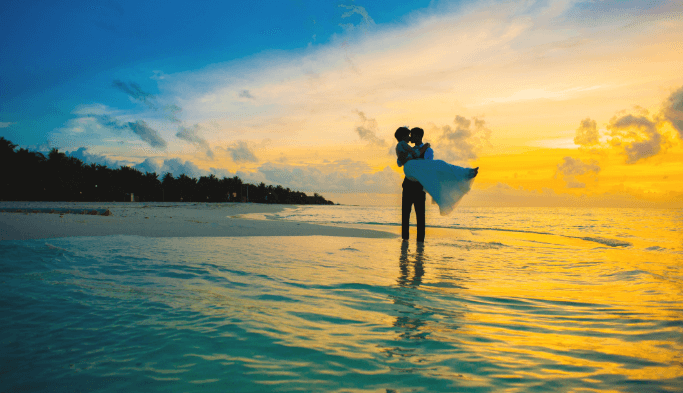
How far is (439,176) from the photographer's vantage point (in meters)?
7.45

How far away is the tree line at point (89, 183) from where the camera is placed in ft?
176

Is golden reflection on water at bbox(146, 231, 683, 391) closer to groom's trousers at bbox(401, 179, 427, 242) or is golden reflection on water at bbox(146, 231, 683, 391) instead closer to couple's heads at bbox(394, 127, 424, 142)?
groom's trousers at bbox(401, 179, 427, 242)

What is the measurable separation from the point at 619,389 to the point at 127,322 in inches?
121

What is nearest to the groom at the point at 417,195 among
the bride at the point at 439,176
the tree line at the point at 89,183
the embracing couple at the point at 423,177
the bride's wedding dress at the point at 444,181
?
the embracing couple at the point at 423,177

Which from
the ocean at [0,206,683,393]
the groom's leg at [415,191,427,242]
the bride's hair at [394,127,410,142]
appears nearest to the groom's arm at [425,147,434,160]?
the bride's hair at [394,127,410,142]

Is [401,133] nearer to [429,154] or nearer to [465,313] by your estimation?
[429,154]

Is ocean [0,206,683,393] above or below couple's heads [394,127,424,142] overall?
below

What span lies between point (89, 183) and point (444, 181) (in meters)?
79.3

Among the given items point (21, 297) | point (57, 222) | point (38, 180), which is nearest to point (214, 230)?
point (57, 222)

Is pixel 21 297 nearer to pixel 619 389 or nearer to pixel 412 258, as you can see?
pixel 619 389

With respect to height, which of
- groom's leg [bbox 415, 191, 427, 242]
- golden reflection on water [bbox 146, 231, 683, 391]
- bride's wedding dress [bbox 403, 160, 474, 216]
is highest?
bride's wedding dress [bbox 403, 160, 474, 216]

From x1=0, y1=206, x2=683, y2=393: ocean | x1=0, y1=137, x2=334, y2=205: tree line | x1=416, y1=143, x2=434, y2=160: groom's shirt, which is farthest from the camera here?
x1=0, y1=137, x2=334, y2=205: tree line

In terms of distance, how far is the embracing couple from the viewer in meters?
7.30

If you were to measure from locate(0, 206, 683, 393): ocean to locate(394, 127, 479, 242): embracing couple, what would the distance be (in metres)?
2.55
